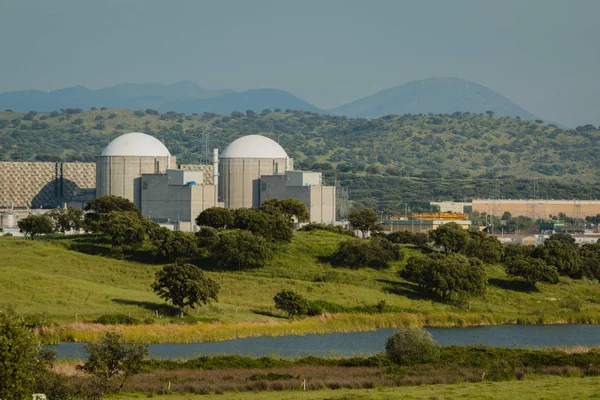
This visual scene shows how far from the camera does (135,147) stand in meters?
133

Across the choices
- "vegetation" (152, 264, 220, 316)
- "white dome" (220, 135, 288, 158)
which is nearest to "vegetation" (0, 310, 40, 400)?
"vegetation" (152, 264, 220, 316)

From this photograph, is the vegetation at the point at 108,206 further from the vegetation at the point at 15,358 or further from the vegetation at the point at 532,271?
the vegetation at the point at 15,358

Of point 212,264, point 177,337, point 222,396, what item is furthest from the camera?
point 212,264

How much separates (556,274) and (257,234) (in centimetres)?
2541

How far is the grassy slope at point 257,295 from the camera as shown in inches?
2616

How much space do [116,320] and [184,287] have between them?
659cm

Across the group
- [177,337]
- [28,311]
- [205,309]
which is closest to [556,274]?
[205,309]

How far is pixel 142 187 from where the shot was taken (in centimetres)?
12938

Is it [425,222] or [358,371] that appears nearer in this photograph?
[358,371]

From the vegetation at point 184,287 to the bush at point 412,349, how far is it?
65.7 ft

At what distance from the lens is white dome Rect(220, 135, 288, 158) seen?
137125mm

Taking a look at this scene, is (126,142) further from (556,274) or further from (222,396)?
(222,396)

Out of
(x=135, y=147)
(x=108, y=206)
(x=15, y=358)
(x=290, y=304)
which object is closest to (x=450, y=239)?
(x=290, y=304)

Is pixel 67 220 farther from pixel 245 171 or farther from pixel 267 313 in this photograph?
pixel 267 313
